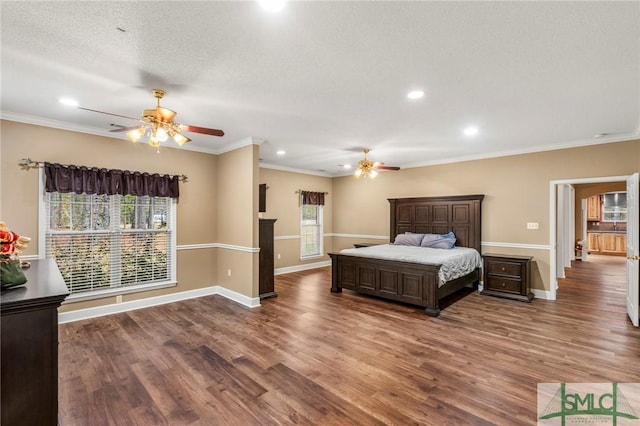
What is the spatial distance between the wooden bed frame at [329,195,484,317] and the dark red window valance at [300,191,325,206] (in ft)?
6.82

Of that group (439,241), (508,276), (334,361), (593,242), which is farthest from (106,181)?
(593,242)

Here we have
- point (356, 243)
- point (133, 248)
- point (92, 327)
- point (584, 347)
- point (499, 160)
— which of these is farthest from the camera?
point (356, 243)

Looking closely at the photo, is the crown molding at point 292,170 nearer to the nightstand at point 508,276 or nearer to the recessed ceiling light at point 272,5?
the nightstand at point 508,276

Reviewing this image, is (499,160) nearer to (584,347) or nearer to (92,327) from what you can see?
(584,347)

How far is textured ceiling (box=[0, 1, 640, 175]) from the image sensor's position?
70.6 inches

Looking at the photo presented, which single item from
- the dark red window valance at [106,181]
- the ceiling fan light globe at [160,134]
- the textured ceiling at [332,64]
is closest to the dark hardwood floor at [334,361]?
the dark red window valance at [106,181]

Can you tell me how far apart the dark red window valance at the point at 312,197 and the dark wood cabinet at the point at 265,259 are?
8.36 ft

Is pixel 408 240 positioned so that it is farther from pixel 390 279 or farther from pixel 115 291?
pixel 115 291

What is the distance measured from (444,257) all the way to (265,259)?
307cm

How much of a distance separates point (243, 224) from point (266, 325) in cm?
172

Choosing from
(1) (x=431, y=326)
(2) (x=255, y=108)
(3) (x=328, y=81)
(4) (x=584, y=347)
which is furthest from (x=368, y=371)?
(2) (x=255, y=108)

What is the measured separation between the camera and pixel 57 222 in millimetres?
3904

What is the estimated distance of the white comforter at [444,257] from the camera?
177 inches

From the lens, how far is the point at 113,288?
4316mm
